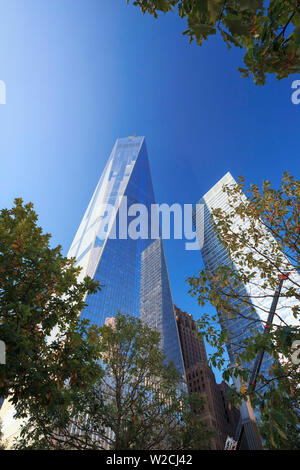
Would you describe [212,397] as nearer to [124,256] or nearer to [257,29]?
[124,256]

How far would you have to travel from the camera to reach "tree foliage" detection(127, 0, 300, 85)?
257cm

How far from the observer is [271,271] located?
22.5 feet

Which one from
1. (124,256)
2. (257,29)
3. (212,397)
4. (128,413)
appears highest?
(124,256)

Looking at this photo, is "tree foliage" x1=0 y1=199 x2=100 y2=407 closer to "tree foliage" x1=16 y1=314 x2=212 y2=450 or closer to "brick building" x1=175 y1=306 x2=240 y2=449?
"tree foliage" x1=16 y1=314 x2=212 y2=450

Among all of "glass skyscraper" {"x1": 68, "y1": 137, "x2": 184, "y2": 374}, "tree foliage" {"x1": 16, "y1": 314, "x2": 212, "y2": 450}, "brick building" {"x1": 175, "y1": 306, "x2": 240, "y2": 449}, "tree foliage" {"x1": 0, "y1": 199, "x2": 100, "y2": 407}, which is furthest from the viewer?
"glass skyscraper" {"x1": 68, "y1": 137, "x2": 184, "y2": 374}

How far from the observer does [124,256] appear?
95.7m

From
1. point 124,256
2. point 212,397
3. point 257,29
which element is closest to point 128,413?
point 257,29

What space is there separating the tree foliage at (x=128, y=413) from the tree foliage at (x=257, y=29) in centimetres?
898

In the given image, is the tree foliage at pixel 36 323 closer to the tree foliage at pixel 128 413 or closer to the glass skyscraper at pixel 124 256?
the tree foliage at pixel 128 413

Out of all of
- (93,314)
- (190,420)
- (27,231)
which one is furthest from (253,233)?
(93,314)

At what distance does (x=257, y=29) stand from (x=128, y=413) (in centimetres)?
1415

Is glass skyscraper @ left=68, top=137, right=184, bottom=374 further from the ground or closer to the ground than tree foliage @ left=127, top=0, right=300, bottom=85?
further from the ground

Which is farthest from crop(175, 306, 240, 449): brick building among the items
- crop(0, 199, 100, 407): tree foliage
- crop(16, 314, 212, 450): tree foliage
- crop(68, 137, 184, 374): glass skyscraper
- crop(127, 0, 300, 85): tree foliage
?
crop(127, 0, 300, 85): tree foliage

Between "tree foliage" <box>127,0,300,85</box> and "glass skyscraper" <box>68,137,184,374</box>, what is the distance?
67512 millimetres
